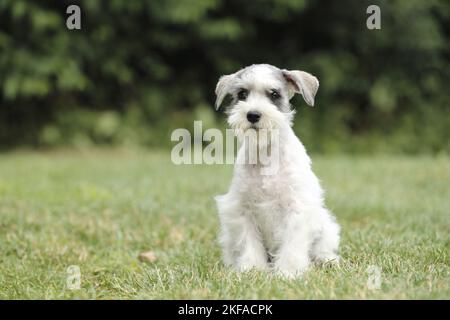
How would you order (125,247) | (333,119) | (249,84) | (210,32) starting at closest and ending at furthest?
(249,84)
(125,247)
(210,32)
(333,119)

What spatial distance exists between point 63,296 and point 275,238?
1663 mm

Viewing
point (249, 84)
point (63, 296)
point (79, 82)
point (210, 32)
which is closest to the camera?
point (63, 296)

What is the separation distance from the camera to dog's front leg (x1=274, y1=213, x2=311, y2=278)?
5.06 m

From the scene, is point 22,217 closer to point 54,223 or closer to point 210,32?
point 54,223

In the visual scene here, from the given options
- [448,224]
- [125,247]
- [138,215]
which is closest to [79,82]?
[138,215]

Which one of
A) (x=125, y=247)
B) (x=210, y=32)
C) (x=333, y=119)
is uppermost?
(x=210, y=32)

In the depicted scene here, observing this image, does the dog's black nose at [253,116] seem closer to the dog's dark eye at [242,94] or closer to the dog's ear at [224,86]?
the dog's dark eye at [242,94]

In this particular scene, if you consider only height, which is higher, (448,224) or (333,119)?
(333,119)

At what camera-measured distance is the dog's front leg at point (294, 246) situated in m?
5.06

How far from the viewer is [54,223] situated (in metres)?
7.24

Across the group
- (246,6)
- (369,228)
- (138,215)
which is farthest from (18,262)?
(246,6)

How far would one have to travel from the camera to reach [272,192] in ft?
17.1

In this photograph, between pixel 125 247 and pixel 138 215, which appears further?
pixel 138 215

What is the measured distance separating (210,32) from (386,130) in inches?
200
